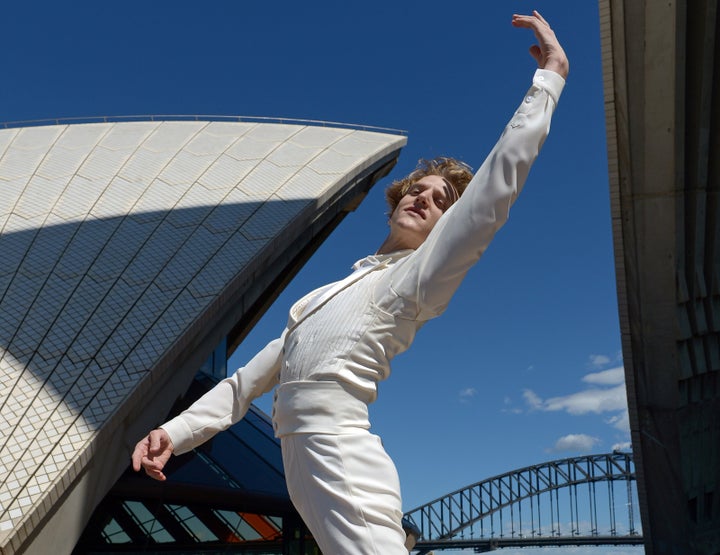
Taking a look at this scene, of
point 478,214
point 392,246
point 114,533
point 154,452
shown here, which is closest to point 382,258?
point 392,246

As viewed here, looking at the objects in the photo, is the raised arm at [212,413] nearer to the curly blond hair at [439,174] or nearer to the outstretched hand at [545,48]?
the curly blond hair at [439,174]

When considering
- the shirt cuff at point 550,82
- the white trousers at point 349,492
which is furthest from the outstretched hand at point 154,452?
the shirt cuff at point 550,82

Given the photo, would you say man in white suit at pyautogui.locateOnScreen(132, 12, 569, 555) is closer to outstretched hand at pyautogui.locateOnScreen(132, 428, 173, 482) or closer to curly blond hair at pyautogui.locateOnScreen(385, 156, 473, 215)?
outstretched hand at pyautogui.locateOnScreen(132, 428, 173, 482)

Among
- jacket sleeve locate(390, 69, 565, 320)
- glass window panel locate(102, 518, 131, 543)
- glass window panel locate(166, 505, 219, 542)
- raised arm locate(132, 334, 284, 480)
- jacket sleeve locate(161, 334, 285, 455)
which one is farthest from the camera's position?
glass window panel locate(166, 505, 219, 542)

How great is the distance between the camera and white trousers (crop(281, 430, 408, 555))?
1.98 metres

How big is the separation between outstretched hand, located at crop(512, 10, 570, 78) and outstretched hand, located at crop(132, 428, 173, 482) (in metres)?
1.57

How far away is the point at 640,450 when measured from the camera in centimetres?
1475

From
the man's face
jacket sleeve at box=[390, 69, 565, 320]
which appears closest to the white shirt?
jacket sleeve at box=[390, 69, 565, 320]

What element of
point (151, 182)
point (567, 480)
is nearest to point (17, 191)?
point (151, 182)

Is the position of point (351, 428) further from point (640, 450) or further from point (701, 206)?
point (640, 450)

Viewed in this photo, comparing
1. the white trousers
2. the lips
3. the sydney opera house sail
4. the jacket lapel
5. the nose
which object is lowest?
the white trousers

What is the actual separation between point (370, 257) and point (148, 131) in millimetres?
14379

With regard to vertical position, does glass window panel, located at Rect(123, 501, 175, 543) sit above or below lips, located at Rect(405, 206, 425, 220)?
below

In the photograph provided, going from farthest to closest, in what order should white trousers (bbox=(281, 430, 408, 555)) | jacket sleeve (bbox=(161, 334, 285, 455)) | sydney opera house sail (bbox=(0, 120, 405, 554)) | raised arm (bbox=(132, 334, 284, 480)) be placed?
1. sydney opera house sail (bbox=(0, 120, 405, 554))
2. jacket sleeve (bbox=(161, 334, 285, 455))
3. raised arm (bbox=(132, 334, 284, 480))
4. white trousers (bbox=(281, 430, 408, 555))
